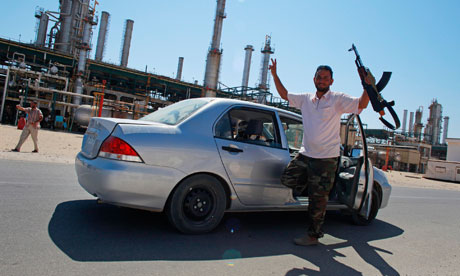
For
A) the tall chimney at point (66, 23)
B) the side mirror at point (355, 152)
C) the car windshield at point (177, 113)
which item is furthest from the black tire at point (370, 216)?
the tall chimney at point (66, 23)

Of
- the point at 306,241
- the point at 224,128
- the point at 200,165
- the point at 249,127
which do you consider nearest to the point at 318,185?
the point at 306,241

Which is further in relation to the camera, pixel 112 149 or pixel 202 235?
pixel 202 235

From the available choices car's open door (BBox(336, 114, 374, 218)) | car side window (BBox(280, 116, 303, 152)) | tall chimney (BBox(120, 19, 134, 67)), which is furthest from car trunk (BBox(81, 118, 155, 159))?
tall chimney (BBox(120, 19, 134, 67))

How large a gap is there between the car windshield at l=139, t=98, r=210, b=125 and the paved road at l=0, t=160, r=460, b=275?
117 cm

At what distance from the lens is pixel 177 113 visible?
354 cm

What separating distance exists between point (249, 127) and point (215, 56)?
41449 millimetres

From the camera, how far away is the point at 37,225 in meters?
3.03

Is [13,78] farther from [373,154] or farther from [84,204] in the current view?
[373,154]

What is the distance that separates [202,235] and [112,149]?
129cm

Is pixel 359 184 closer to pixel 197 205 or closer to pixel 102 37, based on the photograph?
pixel 197 205

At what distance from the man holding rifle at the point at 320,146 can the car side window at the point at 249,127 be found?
1.70ft

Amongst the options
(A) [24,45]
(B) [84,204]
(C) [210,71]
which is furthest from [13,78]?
(B) [84,204]

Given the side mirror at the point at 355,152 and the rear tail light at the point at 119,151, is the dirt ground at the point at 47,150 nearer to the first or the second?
the rear tail light at the point at 119,151

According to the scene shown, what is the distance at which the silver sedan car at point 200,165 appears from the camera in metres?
2.88
